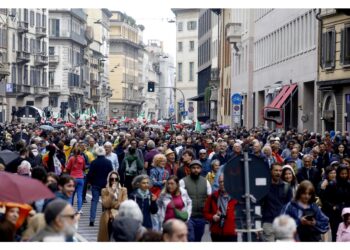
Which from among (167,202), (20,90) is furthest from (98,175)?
(20,90)

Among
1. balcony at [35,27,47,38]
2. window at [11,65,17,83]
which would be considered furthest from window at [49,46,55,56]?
window at [11,65,17,83]

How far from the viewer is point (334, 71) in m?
44.2

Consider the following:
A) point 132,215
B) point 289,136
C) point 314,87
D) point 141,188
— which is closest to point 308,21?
point 314,87

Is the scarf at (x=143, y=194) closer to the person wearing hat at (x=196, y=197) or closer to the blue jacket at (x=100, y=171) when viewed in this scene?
the person wearing hat at (x=196, y=197)

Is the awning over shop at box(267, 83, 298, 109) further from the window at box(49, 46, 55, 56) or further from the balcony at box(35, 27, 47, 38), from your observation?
the window at box(49, 46, 55, 56)

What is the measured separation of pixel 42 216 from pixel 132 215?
1622mm

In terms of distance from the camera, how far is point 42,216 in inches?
398

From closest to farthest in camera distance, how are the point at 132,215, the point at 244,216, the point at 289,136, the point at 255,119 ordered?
the point at 132,215
the point at 244,216
the point at 289,136
the point at 255,119

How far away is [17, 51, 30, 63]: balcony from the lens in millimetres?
97312

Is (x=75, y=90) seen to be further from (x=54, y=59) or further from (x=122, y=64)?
(x=122, y=64)

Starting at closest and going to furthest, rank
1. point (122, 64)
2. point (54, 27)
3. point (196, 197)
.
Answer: point (196, 197)
point (54, 27)
point (122, 64)

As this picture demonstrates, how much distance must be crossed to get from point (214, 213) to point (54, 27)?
354 ft
